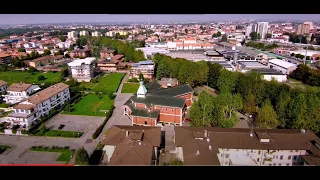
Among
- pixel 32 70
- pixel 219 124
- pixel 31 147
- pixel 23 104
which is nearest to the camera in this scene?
pixel 31 147

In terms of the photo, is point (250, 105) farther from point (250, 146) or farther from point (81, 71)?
point (81, 71)

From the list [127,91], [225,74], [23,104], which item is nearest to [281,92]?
[225,74]

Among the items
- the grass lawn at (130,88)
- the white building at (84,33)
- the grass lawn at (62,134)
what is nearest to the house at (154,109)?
the grass lawn at (62,134)

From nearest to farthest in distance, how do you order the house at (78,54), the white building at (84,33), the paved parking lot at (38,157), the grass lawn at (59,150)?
the paved parking lot at (38,157)
the grass lawn at (59,150)
the house at (78,54)
the white building at (84,33)

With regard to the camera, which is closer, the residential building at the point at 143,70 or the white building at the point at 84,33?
the residential building at the point at 143,70

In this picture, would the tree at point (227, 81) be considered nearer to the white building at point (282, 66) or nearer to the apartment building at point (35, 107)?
the white building at point (282, 66)
